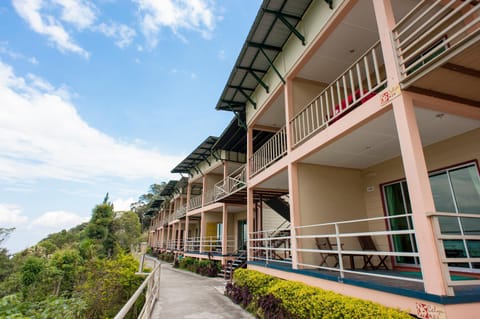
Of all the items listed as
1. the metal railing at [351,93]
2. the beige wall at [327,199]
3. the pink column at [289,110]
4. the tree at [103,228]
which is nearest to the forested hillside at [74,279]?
the tree at [103,228]

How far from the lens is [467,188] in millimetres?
5367

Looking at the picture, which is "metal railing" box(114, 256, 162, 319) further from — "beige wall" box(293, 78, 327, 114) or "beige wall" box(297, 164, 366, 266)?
"beige wall" box(293, 78, 327, 114)

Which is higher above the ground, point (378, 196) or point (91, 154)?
point (91, 154)

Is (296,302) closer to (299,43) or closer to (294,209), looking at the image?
(294,209)

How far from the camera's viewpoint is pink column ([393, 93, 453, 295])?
10.5 ft

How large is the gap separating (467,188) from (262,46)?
676 centimetres

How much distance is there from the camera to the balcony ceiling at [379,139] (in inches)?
191

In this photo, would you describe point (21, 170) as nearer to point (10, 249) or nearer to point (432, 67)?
point (10, 249)

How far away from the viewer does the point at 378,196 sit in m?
7.40

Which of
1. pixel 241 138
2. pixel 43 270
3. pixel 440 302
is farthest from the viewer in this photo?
pixel 241 138

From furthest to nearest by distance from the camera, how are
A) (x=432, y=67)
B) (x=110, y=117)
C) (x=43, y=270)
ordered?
(x=110, y=117)
(x=43, y=270)
(x=432, y=67)

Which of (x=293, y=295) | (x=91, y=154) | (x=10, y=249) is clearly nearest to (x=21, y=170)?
(x=91, y=154)

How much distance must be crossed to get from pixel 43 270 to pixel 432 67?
54.3 feet

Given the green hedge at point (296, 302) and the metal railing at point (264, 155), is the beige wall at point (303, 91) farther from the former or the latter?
the green hedge at point (296, 302)
